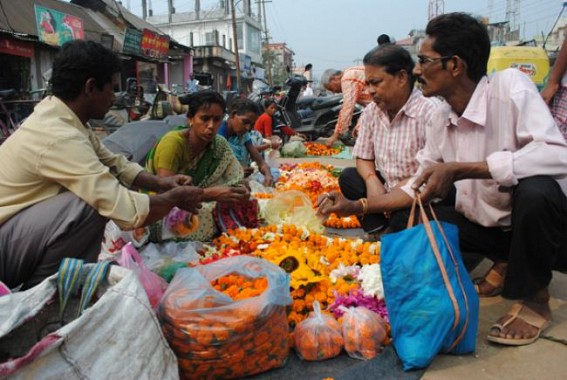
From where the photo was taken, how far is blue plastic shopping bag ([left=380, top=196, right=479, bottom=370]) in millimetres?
1822

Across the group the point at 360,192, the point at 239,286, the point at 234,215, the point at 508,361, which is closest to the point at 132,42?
the point at 234,215

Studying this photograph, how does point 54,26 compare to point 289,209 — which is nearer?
point 289,209

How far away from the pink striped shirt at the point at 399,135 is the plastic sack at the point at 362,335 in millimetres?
1286

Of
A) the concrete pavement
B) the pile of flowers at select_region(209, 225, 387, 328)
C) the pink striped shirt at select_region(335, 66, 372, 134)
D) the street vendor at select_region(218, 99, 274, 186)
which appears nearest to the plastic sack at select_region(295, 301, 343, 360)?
the pile of flowers at select_region(209, 225, 387, 328)

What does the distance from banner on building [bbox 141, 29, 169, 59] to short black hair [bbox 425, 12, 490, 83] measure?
19.4 m

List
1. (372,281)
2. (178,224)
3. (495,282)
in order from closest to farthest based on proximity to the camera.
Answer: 1. (372,281)
2. (495,282)
3. (178,224)

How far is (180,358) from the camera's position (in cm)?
175

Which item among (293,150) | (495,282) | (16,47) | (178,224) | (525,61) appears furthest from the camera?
(16,47)

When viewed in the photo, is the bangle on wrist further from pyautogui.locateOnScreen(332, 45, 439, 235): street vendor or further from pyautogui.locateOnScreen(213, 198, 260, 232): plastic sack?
pyautogui.locateOnScreen(213, 198, 260, 232): plastic sack

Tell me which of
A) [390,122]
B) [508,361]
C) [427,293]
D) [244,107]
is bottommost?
[508,361]

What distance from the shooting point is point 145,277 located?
79.0 inches

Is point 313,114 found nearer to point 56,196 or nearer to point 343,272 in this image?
point 343,272

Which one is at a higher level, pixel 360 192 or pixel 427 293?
pixel 360 192

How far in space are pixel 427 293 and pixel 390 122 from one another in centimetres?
156
